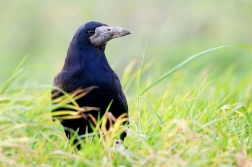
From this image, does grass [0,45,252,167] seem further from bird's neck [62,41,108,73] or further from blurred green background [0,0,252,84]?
blurred green background [0,0,252,84]

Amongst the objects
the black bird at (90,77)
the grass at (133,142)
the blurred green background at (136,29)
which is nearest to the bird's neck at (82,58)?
the black bird at (90,77)

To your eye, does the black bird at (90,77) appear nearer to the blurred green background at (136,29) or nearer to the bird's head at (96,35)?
the bird's head at (96,35)

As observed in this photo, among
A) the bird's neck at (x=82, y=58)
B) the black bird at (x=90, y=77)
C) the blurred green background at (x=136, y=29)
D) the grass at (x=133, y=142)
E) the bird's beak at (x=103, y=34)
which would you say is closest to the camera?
the grass at (x=133, y=142)

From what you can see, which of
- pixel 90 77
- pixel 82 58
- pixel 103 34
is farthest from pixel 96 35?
pixel 90 77

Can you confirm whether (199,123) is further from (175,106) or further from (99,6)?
(99,6)

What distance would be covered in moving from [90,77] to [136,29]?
26.2 ft

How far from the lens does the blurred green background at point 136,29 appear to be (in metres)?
11.2

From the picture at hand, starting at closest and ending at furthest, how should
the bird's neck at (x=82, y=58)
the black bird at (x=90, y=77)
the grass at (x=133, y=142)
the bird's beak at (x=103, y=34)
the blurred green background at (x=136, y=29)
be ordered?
the grass at (x=133, y=142) < the black bird at (x=90, y=77) < the bird's neck at (x=82, y=58) < the bird's beak at (x=103, y=34) < the blurred green background at (x=136, y=29)

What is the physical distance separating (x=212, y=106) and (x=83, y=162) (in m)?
1.21

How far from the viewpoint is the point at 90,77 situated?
462cm

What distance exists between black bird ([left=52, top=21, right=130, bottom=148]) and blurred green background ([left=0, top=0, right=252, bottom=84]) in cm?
462

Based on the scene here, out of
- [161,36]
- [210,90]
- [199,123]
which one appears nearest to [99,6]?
[161,36]

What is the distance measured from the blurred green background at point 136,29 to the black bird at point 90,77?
4.62 meters

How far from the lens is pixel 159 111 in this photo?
486 cm
